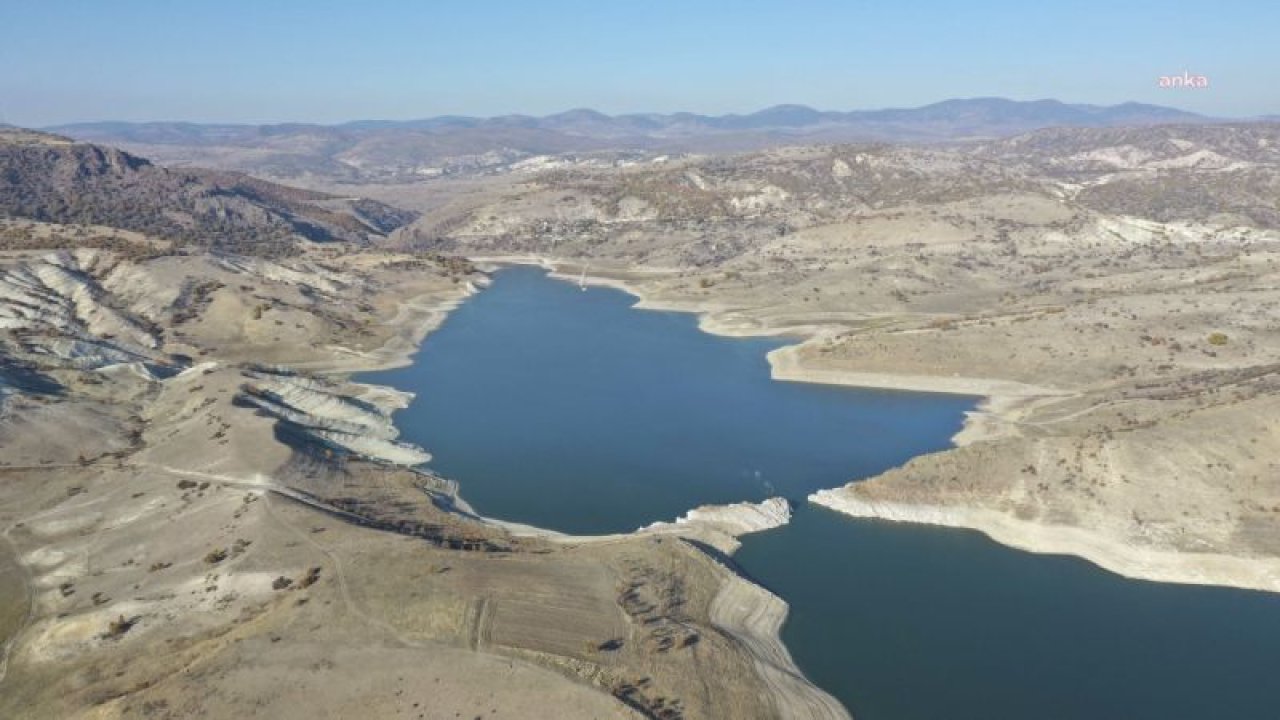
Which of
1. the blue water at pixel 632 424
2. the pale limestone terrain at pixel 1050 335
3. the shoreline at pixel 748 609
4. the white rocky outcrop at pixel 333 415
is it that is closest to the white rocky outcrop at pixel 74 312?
the white rocky outcrop at pixel 333 415

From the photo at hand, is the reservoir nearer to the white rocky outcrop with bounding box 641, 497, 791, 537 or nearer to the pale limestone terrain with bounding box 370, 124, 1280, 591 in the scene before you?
the white rocky outcrop with bounding box 641, 497, 791, 537

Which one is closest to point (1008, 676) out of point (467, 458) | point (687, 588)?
point (687, 588)

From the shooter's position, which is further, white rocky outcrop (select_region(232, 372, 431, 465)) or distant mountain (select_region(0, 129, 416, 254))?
distant mountain (select_region(0, 129, 416, 254))

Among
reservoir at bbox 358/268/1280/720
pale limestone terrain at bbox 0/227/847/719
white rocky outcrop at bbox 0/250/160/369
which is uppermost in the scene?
white rocky outcrop at bbox 0/250/160/369

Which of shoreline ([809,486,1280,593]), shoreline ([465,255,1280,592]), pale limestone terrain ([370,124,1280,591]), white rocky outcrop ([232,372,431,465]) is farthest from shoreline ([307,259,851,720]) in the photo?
pale limestone terrain ([370,124,1280,591])

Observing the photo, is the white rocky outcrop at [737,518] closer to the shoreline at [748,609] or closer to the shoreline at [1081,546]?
the shoreline at [748,609]

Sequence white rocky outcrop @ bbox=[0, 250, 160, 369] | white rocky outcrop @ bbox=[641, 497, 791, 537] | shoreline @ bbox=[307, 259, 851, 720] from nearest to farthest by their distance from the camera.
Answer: shoreline @ bbox=[307, 259, 851, 720], white rocky outcrop @ bbox=[641, 497, 791, 537], white rocky outcrop @ bbox=[0, 250, 160, 369]

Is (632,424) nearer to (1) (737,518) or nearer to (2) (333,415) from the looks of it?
(1) (737,518)

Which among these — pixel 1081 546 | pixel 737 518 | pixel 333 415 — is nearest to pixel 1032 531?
pixel 1081 546
